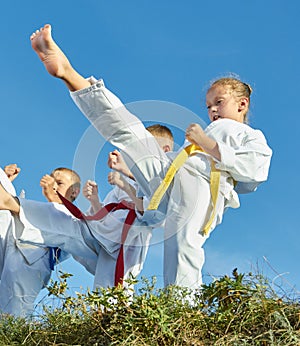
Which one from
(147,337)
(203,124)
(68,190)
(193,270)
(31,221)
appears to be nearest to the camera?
(147,337)

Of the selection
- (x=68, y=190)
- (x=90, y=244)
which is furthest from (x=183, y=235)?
(x=68, y=190)

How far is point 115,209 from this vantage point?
16.0 ft

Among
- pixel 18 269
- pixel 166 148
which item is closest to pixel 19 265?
Answer: pixel 18 269

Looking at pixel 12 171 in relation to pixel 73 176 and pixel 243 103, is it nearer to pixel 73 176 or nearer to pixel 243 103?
pixel 73 176

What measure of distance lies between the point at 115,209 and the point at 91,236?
29cm

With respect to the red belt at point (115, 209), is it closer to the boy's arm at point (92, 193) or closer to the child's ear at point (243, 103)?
the boy's arm at point (92, 193)

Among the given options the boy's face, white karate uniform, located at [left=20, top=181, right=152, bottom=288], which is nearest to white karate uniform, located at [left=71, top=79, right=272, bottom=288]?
white karate uniform, located at [left=20, top=181, right=152, bottom=288]

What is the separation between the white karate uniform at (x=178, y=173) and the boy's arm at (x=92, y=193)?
470 millimetres

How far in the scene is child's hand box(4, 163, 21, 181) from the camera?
578 centimetres

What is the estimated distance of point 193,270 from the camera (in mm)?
4004

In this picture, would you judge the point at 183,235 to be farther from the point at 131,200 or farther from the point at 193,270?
the point at 131,200

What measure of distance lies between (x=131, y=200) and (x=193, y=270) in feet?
3.32

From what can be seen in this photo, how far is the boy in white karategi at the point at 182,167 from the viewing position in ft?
13.2

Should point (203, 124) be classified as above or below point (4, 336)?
above
